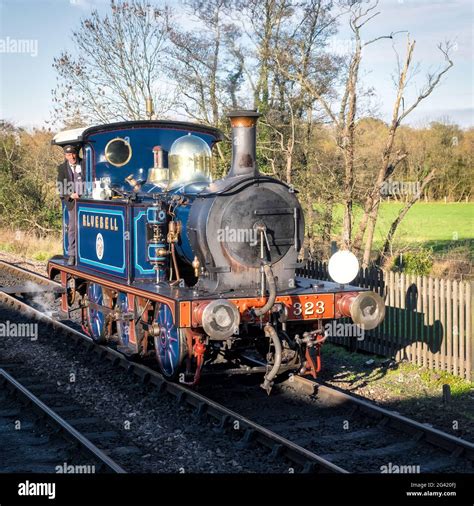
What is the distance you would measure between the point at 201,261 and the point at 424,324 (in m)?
3.29

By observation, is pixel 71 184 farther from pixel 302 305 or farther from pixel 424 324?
pixel 424 324

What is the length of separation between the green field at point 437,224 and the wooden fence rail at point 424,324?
34.2 feet

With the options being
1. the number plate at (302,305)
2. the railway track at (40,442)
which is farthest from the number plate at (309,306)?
the railway track at (40,442)

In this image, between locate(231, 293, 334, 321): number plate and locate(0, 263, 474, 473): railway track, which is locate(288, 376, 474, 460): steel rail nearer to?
locate(0, 263, 474, 473): railway track

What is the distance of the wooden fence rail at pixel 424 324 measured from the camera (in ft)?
28.7

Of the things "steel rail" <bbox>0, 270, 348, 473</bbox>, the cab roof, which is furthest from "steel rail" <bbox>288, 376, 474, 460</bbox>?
the cab roof

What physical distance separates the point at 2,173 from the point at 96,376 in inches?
715

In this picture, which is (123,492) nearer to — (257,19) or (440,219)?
(257,19)

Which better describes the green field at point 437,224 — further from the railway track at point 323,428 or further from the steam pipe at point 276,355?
the steam pipe at point 276,355

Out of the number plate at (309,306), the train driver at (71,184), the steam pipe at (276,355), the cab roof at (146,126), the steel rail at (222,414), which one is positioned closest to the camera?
the steel rail at (222,414)

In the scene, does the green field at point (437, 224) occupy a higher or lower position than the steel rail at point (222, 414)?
higher

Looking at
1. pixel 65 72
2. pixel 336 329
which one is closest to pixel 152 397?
pixel 336 329

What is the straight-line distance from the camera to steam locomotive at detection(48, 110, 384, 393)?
739cm

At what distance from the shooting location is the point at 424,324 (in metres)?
9.30
